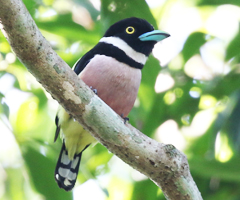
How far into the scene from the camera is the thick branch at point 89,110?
2871 mm

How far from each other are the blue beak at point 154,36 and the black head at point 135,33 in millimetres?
38

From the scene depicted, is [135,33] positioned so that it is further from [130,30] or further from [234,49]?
A: [234,49]

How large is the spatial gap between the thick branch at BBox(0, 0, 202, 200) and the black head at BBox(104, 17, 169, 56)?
4.73 ft

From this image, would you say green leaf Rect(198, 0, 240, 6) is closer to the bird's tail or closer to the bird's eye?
the bird's eye

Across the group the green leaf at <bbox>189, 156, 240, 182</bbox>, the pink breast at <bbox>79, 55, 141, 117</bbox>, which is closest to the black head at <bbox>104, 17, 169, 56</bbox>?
the pink breast at <bbox>79, 55, 141, 117</bbox>

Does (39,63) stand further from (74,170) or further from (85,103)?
(74,170)

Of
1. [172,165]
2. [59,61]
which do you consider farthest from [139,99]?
[59,61]

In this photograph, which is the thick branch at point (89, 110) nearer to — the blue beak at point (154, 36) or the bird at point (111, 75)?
the bird at point (111, 75)

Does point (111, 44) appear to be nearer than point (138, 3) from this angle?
Yes

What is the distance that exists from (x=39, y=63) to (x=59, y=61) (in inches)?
6.4

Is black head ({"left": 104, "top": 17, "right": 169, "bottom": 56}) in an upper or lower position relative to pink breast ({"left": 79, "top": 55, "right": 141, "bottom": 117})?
upper

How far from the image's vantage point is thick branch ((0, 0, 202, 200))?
287 cm

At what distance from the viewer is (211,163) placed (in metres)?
5.16

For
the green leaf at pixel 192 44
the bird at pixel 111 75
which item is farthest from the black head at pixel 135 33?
the green leaf at pixel 192 44
